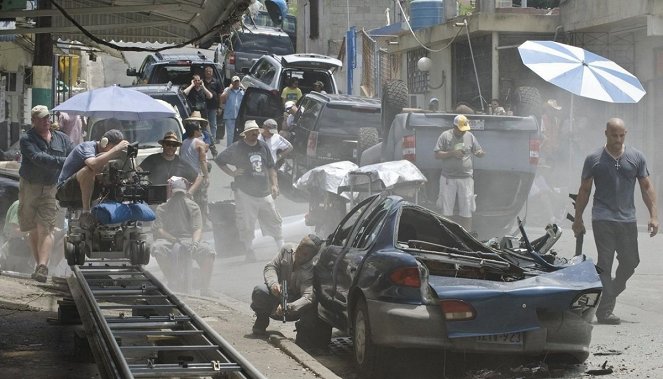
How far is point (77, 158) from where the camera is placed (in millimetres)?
13656

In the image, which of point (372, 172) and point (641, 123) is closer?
point (372, 172)

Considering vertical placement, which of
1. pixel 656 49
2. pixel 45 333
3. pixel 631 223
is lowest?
pixel 45 333

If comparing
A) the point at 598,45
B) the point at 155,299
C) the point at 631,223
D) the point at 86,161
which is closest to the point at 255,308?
the point at 155,299

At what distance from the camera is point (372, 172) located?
53.0 ft

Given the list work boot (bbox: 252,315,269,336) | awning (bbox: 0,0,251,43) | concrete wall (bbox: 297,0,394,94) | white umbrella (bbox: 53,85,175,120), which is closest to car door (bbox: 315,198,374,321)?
work boot (bbox: 252,315,269,336)

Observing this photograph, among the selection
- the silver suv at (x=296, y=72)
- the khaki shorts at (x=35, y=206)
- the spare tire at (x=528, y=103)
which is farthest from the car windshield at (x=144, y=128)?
the silver suv at (x=296, y=72)

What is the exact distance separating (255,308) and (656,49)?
15910mm

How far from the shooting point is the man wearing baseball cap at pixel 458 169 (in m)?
16.5

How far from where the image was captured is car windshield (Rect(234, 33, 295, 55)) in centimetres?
3822

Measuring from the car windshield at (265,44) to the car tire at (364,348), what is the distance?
2850cm

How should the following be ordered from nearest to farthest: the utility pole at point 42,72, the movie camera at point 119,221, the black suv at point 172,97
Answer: the movie camera at point 119,221
the utility pole at point 42,72
the black suv at point 172,97

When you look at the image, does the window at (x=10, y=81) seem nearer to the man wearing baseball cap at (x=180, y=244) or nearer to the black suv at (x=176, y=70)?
the black suv at (x=176, y=70)

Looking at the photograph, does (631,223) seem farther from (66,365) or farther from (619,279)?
(66,365)

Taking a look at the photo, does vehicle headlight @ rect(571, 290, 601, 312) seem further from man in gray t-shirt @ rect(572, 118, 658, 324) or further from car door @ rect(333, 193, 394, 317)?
man in gray t-shirt @ rect(572, 118, 658, 324)
